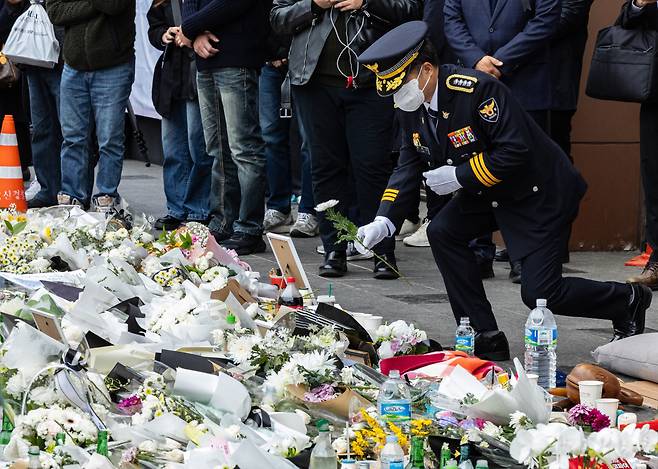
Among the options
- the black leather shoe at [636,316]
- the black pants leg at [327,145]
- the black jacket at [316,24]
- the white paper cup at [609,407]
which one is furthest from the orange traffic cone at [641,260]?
the white paper cup at [609,407]

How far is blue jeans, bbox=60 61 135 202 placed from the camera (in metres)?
9.40

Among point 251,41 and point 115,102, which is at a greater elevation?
point 251,41

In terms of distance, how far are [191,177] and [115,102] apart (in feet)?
2.50

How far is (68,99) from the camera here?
9477mm

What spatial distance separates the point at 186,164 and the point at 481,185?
4.57m

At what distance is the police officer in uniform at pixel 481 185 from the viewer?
5637 mm

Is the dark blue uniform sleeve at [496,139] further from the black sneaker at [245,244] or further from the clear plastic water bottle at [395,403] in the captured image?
the black sneaker at [245,244]

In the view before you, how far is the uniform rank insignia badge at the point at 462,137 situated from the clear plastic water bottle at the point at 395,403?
5.86ft

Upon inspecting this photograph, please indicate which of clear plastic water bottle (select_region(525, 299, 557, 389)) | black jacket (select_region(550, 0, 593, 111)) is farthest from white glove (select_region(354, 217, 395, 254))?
black jacket (select_region(550, 0, 593, 111))

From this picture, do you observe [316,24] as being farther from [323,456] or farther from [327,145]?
[323,456]

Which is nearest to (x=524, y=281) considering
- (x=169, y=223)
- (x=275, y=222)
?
(x=275, y=222)

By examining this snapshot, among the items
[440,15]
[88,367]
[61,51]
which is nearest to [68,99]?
[61,51]

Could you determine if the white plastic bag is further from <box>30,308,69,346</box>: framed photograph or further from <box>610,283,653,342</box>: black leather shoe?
<box>30,308,69,346</box>: framed photograph

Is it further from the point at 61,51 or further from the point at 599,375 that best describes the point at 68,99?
the point at 599,375
